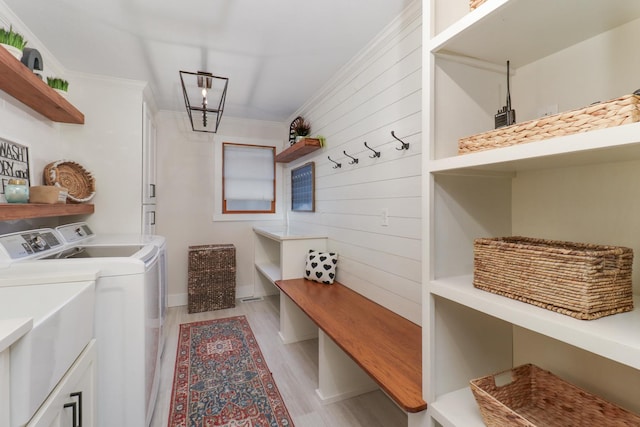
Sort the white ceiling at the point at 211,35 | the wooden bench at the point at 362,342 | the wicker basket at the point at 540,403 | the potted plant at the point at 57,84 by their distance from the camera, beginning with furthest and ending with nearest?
the potted plant at the point at 57,84
the white ceiling at the point at 211,35
the wooden bench at the point at 362,342
the wicker basket at the point at 540,403

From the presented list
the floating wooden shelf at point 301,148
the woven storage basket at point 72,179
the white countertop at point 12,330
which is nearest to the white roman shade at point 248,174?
the floating wooden shelf at point 301,148

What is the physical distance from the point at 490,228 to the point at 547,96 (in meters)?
0.52

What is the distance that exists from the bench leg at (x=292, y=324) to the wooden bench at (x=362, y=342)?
24 cm

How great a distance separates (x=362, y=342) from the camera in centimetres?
160

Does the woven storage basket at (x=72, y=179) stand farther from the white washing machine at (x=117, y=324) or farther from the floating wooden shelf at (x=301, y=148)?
the floating wooden shelf at (x=301, y=148)

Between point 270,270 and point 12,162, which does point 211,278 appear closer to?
point 270,270

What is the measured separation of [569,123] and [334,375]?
6.28 ft

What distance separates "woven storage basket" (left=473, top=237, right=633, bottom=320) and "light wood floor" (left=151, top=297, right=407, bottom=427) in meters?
1.42

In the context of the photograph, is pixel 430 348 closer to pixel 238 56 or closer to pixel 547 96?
pixel 547 96

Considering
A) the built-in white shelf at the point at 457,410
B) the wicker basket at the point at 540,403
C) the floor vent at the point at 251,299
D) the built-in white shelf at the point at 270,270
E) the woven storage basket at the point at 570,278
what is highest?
the woven storage basket at the point at 570,278

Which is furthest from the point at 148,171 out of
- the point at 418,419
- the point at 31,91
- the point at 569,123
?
the point at 569,123

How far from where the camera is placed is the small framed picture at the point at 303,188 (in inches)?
131

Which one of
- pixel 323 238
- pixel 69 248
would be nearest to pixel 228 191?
pixel 323 238

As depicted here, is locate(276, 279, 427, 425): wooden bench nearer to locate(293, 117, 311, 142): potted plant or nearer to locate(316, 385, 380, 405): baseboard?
locate(316, 385, 380, 405): baseboard
